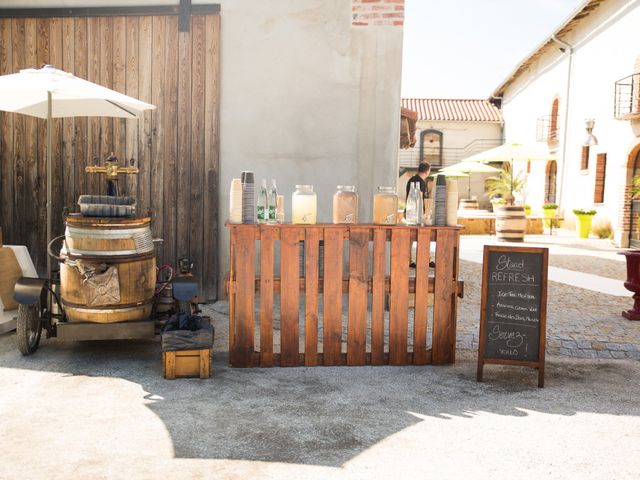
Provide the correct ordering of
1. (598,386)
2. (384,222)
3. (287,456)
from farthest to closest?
(384,222), (598,386), (287,456)

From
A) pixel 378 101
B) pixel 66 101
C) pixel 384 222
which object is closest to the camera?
pixel 384 222

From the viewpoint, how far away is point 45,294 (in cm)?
523

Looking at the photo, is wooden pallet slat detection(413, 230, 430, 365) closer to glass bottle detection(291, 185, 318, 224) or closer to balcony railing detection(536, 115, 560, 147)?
glass bottle detection(291, 185, 318, 224)

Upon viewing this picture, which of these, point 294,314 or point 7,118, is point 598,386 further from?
point 7,118

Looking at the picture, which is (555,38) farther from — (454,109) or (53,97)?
(53,97)

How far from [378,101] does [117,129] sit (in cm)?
289

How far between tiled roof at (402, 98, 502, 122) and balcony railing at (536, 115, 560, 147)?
31.8ft

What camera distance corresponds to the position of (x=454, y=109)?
35.8 m

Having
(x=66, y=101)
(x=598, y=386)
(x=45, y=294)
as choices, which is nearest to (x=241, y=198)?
(x=45, y=294)

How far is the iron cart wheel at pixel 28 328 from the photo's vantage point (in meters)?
4.84

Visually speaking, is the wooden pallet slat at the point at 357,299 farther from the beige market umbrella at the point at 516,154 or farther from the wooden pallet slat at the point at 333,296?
the beige market umbrella at the point at 516,154

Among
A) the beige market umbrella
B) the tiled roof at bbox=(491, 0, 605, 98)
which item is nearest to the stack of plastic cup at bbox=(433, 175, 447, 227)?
the beige market umbrella

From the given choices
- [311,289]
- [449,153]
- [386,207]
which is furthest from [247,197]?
[449,153]

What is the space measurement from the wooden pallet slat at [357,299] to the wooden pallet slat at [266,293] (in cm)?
60
